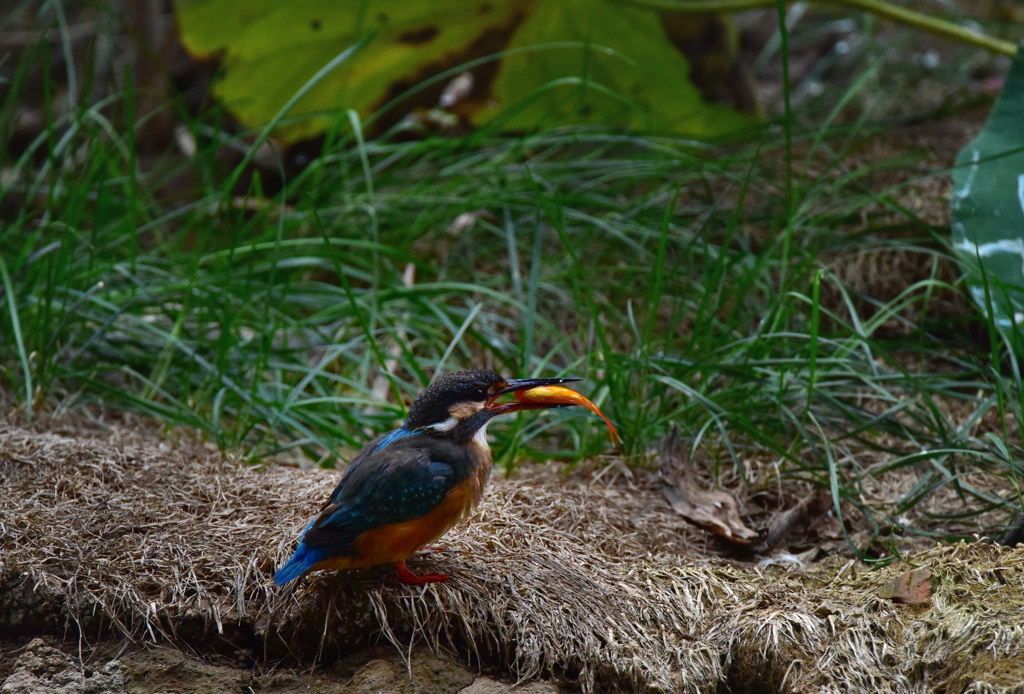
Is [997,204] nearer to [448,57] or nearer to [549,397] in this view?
[549,397]

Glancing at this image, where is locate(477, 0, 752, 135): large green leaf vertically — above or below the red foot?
above

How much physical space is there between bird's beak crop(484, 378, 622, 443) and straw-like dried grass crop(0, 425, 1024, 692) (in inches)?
11.0

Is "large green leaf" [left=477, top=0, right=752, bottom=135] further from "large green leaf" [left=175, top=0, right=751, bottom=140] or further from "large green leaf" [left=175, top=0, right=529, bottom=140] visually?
"large green leaf" [left=175, top=0, right=529, bottom=140]

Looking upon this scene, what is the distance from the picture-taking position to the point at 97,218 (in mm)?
3227

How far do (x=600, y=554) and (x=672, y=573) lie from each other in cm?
16

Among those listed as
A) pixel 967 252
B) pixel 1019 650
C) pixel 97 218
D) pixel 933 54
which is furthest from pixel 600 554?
pixel 933 54

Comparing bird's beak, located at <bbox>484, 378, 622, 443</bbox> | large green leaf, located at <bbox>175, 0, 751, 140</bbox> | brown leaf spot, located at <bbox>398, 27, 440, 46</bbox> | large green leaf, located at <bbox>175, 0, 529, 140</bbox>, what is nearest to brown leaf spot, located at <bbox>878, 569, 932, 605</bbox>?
bird's beak, located at <bbox>484, 378, 622, 443</bbox>

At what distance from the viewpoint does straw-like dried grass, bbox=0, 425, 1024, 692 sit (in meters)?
1.92

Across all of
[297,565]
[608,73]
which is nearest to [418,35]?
[608,73]

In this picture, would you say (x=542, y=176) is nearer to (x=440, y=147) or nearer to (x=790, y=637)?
(x=440, y=147)

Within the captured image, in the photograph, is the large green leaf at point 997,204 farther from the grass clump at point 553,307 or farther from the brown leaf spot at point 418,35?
the brown leaf spot at point 418,35

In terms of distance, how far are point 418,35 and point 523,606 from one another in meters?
2.71

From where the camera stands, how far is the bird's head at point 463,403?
220 centimetres

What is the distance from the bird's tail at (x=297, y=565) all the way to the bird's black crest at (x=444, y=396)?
16.2 inches
